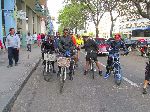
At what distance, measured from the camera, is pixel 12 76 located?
14773mm

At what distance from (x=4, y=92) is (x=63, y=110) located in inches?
94.5

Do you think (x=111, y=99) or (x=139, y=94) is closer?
(x=111, y=99)

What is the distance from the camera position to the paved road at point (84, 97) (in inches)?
365

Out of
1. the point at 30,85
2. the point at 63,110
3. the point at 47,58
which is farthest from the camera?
the point at 47,58

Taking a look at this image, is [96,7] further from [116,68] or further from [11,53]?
[116,68]

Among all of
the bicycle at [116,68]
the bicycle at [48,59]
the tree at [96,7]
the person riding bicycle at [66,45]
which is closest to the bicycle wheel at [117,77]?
the bicycle at [116,68]

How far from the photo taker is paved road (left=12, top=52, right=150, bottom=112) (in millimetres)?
9271

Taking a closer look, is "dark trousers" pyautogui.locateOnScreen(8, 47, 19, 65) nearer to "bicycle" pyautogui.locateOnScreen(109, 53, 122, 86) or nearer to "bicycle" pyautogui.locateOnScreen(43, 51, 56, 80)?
"bicycle" pyautogui.locateOnScreen(43, 51, 56, 80)

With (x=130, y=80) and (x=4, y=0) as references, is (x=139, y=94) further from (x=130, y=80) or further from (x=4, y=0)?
(x=4, y=0)

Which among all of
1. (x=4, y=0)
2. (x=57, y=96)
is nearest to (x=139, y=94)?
(x=57, y=96)

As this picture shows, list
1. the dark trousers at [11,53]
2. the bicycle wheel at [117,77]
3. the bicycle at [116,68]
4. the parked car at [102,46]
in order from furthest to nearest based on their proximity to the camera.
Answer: the parked car at [102,46] → the dark trousers at [11,53] → the bicycle at [116,68] → the bicycle wheel at [117,77]

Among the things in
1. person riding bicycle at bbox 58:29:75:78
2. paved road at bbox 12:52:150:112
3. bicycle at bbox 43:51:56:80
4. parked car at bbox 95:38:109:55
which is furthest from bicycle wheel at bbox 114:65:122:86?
parked car at bbox 95:38:109:55

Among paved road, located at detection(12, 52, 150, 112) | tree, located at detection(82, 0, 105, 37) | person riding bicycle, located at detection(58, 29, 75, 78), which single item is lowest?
paved road, located at detection(12, 52, 150, 112)

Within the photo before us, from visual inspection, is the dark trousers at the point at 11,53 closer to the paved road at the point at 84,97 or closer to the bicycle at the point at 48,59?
the bicycle at the point at 48,59
